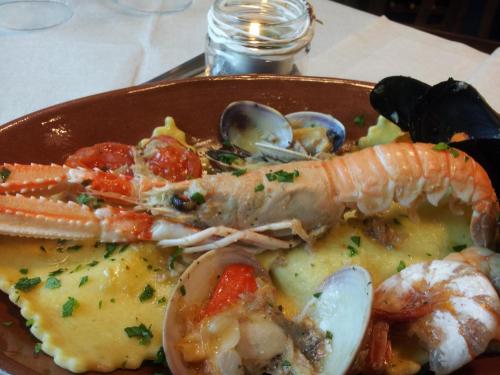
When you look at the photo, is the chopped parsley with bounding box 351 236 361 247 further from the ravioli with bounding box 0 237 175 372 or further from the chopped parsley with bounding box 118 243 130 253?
the chopped parsley with bounding box 118 243 130 253

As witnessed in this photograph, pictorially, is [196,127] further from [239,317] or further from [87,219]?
[239,317]

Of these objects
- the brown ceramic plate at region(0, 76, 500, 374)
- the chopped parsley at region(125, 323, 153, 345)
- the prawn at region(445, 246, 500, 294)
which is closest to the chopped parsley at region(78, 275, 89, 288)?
the chopped parsley at region(125, 323, 153, 345)

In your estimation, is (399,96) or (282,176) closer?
(282,176)

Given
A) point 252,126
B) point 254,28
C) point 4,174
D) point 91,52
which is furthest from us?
point 91,52

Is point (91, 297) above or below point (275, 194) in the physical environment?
below

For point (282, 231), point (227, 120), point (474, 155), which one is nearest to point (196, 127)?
point (227, 120)

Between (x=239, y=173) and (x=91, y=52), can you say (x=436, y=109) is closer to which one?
(x=239, y=173)

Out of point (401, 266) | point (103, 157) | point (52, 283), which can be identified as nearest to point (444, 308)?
point (401, 266)
